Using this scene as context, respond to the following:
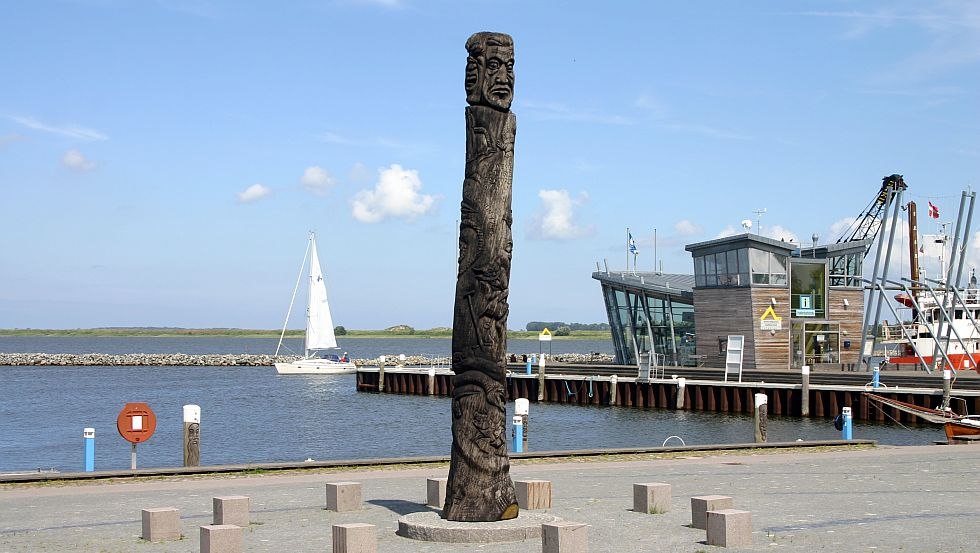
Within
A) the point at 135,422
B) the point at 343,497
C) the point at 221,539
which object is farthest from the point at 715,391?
the point at 221,539

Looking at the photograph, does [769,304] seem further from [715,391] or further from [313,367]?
[313,367]

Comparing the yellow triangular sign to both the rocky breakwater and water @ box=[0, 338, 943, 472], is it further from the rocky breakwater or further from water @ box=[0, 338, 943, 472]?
the rocky breakwater

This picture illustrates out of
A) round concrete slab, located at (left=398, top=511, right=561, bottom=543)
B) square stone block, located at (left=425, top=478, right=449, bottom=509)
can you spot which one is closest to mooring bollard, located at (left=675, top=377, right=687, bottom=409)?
square stone block, located at (left=425, top=478, right=449, bottom=509)

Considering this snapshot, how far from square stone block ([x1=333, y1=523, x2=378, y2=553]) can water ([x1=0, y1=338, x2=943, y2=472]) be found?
27517mm

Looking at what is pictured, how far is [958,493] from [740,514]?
6752 millimetres

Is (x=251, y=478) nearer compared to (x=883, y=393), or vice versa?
(x=251, y=478)

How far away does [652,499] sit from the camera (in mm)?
16281

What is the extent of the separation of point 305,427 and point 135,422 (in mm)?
31883

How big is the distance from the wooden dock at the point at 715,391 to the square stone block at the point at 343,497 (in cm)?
3455

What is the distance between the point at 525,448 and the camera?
2923cm

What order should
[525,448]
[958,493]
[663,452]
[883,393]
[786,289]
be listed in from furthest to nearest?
[786,289]
[883,393]
[525,448]
[663,452]
[958,493]

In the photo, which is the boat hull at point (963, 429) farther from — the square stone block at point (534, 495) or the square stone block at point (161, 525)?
the square stone block at point (161, 525)

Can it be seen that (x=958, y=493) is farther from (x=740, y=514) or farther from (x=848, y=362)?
(x=848, y=362)

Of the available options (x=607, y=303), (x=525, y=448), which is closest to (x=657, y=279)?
(x=607, y=303)
